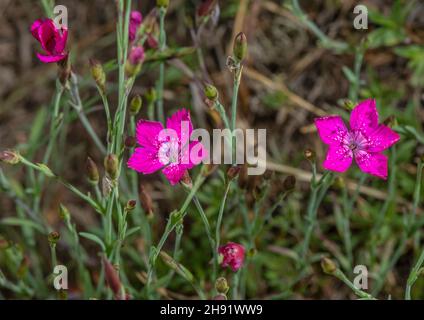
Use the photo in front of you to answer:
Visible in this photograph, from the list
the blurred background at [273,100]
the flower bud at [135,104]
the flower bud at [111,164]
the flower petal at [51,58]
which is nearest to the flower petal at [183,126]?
the flower bud at [135,104]

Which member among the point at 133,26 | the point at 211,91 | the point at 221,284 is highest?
the point at 133,26

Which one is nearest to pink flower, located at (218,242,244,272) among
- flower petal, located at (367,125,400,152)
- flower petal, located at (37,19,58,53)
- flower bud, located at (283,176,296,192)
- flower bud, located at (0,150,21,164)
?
flower bud, located at (283,176,296,192)

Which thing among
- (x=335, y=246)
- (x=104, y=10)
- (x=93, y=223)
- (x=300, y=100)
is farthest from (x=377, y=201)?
(x=104, y=10)

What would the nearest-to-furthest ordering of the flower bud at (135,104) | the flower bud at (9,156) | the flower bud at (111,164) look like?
the flower bud at (111,164), the flower bud at (9,156), the flower bud at (135,104)

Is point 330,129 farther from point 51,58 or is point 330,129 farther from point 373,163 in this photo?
point 51,58

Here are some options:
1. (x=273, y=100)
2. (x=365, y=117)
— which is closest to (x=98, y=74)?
(x=365, y=117)

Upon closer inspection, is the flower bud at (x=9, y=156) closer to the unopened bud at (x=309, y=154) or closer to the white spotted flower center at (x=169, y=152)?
the white spotted flower center at (x=169, y=152)

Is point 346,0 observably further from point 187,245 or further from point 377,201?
point 187,245
